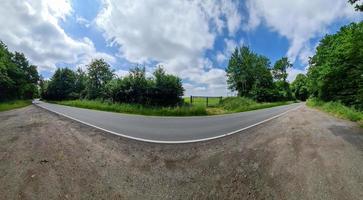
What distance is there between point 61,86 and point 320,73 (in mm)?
65703

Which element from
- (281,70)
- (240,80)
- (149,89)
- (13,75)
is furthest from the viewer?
(281,70)

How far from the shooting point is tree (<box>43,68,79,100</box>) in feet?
216

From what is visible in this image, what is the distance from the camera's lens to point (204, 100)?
28984 mm

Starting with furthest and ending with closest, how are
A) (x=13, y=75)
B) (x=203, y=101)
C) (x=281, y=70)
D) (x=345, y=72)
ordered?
(x=281, y=70) < (x=13, y=75) < (x=203, y=101) < (x=345, y=72)

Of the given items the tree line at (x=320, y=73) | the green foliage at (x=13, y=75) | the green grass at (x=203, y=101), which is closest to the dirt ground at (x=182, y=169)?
the tree line at (x=320, y=73)

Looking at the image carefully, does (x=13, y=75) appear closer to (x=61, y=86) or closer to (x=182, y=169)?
(x=61, y=86)

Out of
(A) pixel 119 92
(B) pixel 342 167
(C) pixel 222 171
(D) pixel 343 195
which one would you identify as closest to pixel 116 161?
(C) pixel 222 171

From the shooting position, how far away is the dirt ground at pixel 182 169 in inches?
161

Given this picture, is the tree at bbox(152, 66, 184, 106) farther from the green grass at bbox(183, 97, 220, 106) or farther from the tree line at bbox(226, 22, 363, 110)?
the tree line at bbox(226, 22, 363, 110)

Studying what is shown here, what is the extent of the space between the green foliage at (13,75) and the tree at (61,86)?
6149 mm

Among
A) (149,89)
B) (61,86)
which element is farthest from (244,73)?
(61,86)

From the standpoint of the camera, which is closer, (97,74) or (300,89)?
(97,74)

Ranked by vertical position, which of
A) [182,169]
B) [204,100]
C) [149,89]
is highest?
[149,89]

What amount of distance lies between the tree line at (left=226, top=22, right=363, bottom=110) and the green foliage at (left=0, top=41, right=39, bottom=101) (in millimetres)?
42857
